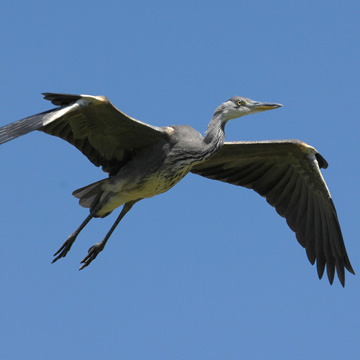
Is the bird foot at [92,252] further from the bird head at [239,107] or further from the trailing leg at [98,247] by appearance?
the bird head at [239,107]

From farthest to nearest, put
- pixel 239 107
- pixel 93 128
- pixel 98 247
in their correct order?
pixel 98 247 → pixel 239 107 → pixel 93 128

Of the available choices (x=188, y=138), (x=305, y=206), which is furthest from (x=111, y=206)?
(x=305, y=206)

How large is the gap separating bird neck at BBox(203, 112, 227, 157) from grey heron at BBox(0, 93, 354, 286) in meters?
0.01

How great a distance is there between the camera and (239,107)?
35.7 ft

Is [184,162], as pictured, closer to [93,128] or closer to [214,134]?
[214,134]

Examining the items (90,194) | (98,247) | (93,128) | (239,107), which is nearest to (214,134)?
(239,107)

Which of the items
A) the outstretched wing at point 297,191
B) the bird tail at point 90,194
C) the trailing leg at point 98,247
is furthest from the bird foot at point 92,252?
the outstretched wing at point 297,191

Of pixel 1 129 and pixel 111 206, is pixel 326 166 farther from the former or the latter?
pixel 1 129

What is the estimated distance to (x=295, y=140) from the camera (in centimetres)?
1198

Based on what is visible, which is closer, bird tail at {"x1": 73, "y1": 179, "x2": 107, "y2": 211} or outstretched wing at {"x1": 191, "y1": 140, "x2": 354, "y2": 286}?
bird tail at {"x1": 73, "y1": 179, "x2": 107, "y2": 211}

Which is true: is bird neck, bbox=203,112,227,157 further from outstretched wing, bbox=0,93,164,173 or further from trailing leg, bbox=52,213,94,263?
trailing leg, bbox=52,213,94,263

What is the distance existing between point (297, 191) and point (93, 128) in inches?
146

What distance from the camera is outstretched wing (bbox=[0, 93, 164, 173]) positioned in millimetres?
9266

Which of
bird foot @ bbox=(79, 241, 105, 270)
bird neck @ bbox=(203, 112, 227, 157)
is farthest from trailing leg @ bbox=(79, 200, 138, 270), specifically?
bird neck @ bbox=(203, 112, 227, 157)
